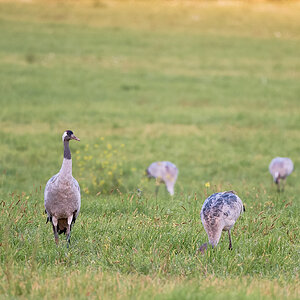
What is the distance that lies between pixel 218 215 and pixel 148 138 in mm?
12062

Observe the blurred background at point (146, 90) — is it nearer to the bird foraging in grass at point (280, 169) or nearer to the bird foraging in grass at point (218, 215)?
the bird foraging in grass at point (280, 169)

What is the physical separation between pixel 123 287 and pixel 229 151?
1248cm

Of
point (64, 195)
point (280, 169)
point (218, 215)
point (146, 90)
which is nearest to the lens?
point (218, 215)

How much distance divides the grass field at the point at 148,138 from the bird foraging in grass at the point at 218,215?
20 centimetres

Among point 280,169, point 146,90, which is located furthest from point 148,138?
point 146,90

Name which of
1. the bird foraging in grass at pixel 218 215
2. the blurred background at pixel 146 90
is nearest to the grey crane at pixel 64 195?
the bird foraging in grass at pixel 218 215

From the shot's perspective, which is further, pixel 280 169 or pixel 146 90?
pixel 146 90

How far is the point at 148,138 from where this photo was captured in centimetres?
1883

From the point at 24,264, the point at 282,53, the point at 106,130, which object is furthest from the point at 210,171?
the point at 282,53

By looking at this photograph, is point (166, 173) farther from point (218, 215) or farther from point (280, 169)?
point (218, 215)

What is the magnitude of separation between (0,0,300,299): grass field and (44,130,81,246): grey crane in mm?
340

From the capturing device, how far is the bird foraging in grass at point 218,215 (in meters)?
6.87


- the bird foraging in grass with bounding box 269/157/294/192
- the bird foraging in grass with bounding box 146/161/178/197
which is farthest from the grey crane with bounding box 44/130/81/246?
the bird foraging in grass with bounding box 269/157/294/192

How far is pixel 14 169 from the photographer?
14.6m
